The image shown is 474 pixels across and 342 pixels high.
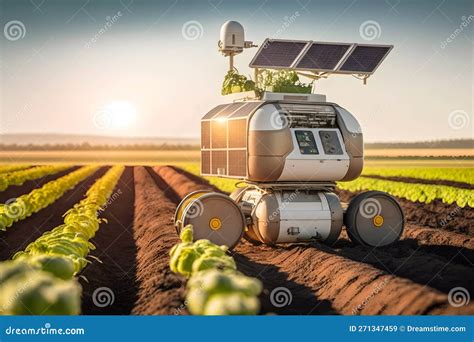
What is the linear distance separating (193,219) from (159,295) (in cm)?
354

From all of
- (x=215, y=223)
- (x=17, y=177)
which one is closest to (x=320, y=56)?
(x=215, y=223)

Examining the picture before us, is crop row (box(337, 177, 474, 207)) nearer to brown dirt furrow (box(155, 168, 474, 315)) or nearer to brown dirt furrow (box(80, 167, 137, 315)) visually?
brown dirt furrow (box(155, 168, 474, 315))

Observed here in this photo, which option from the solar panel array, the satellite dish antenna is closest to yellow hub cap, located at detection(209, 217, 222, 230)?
the solar panel array

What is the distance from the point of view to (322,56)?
11.4 metres

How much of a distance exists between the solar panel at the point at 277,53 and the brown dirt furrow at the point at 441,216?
18.7 ft

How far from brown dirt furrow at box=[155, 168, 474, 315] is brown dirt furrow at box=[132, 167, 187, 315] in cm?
97

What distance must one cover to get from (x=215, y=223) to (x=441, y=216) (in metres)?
8.27

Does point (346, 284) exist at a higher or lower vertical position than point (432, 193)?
lower

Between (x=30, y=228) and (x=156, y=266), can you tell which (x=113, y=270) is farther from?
(x=30, y=228)

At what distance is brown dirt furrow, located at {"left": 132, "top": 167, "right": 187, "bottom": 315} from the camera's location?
6.68 m

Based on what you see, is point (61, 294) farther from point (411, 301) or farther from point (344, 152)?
point (344, 152)

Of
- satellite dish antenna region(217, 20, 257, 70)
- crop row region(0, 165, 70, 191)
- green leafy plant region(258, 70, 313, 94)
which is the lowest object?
crop row region(0, 165, 70, 191)

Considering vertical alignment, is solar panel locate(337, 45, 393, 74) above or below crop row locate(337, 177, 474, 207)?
above

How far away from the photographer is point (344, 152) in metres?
11.0
